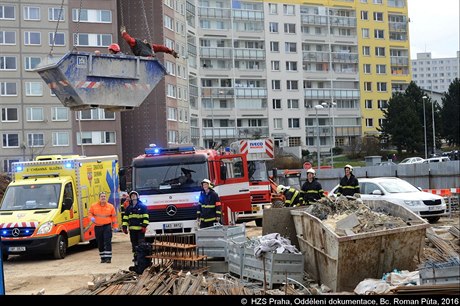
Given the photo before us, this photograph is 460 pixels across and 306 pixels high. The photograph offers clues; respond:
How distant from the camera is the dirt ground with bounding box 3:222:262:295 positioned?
1235 cm

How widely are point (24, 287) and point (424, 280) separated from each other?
8.59 meters

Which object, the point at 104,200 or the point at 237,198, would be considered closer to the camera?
the point at 104,200

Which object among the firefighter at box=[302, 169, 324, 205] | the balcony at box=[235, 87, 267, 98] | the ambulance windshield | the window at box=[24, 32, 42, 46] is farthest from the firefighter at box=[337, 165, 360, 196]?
the balcony at box=[235, 87, 267, 98]

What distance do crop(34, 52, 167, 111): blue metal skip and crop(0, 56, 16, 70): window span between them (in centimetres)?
4003

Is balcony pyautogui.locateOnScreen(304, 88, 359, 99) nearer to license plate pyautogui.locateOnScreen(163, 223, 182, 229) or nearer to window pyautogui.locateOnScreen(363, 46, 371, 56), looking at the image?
window pyautogui.locateOnScreen(363, 46, 371, 56)

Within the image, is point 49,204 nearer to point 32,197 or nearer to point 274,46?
point 32,197

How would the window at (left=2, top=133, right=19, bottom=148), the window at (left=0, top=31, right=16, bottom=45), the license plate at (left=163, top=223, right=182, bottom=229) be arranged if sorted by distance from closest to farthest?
the license plate at (left=163, top=223, right=182, bottom=229) < the window at (left=0, top=31, right=16, bottom=45) < the window at (left=2, top=133, right=19, bottom=148)

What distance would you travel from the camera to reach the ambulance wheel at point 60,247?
16547 millimetres

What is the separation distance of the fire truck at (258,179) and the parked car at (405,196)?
11.9ft

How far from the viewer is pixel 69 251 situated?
18.8 m

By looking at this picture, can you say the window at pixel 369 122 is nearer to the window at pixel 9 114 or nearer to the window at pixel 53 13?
the window at pixel 53 13

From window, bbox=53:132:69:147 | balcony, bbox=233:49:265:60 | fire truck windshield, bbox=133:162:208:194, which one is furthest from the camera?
balcony, bbox=233:49:265:60
